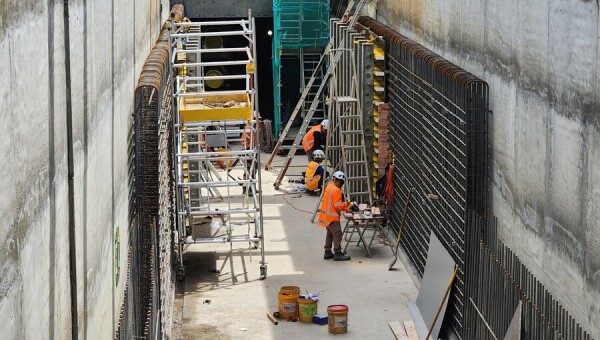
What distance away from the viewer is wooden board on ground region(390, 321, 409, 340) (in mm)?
14750

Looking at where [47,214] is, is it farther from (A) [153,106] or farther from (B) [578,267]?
(A) [153,106]

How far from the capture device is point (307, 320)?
1576cm

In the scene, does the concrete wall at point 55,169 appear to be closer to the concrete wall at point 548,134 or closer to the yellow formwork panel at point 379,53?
the concrete wall at point 548,134

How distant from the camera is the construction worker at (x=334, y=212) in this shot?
60.2ft

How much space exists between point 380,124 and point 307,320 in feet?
19.6

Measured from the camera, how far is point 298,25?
2905 cm

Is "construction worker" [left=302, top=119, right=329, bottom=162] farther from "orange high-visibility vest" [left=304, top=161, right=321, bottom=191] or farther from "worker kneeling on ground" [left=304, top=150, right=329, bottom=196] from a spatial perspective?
"orange high-visibility vest" [left=304, top=161, right=321, bottom=191]

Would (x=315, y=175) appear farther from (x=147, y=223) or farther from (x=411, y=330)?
(x=147, y=223)

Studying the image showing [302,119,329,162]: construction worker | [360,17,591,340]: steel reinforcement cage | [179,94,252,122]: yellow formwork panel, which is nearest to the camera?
[360,17,591,340]: steel reinforcement cage

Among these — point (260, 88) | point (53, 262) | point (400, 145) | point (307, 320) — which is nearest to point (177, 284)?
point (307, 320)

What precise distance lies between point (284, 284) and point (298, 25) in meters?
12.7

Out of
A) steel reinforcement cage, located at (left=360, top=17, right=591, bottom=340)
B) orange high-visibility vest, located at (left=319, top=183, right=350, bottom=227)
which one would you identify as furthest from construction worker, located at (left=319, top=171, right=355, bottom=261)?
steel reinforcement cage, located at (left=360, top=17, right=591, bottom=340)

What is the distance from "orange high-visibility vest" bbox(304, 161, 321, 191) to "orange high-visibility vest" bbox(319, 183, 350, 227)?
16.4 ft

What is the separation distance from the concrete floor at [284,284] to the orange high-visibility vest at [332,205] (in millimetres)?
813
